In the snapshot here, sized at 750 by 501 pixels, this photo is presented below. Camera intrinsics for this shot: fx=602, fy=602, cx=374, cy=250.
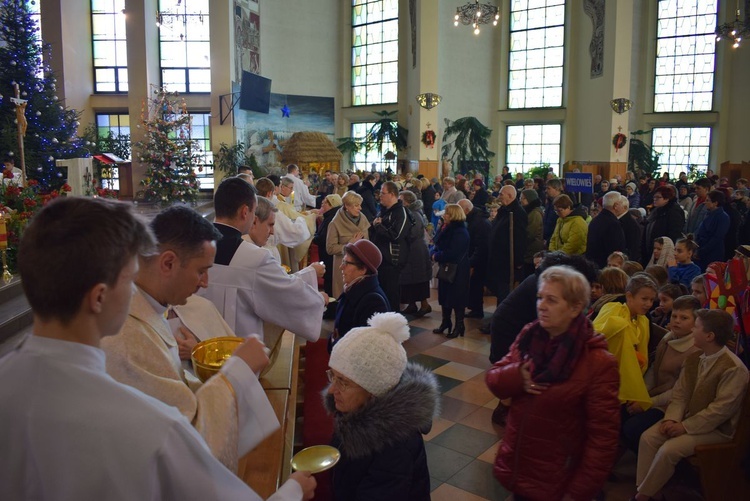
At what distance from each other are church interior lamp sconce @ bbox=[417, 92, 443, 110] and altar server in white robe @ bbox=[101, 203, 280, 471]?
18.3m

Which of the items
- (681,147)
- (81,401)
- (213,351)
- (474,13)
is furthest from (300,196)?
(681,147)

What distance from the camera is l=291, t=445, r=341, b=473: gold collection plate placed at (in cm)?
166

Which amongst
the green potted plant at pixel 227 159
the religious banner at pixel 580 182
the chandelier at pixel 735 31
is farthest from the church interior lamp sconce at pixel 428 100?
the religious banner at pixel 580 182

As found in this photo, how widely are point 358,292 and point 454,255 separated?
3.05 m

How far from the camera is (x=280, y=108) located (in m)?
22.6

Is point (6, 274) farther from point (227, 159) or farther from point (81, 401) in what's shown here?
point (227, 159)

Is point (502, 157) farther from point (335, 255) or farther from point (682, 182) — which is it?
point (335, 255)

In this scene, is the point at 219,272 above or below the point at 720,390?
above

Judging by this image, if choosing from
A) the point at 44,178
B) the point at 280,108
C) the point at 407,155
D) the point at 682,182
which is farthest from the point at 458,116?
the point at 44,178

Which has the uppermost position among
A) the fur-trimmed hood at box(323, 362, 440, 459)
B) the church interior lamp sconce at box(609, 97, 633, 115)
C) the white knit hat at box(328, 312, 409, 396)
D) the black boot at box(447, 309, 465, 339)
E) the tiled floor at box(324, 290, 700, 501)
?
A: the church interior lamp sconce at box(609, 97, 633, 115)

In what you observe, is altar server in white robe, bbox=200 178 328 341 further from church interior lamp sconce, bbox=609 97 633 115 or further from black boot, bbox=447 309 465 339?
church interior lamp sconce, bbox=609 97 633 115

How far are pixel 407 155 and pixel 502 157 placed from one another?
434 cm

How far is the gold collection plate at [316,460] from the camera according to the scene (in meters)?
1.66

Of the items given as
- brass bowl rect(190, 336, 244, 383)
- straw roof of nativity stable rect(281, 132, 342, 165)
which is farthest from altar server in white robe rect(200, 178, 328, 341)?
straw roof of nativity stable rect(281, 132, 342, 165)
